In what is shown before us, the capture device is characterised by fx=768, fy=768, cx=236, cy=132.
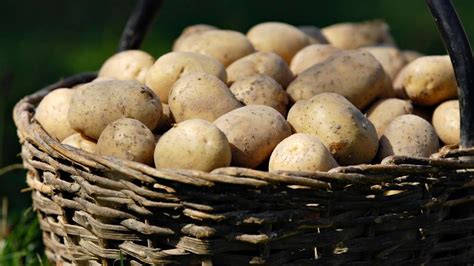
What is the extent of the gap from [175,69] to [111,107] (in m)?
0.26

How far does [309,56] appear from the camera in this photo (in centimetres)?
232

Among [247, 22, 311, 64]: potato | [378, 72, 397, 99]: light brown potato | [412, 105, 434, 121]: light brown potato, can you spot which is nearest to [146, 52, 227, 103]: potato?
[247, 22, 311, 64]: potato

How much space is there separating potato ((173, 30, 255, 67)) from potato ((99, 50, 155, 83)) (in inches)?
5.3

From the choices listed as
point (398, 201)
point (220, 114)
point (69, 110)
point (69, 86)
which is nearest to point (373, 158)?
point (398, 201)

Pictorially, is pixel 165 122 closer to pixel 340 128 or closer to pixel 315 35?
pixel 340 128

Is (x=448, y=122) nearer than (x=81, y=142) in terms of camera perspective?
No

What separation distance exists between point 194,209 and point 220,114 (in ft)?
1.38

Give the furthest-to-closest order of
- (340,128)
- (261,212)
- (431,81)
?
(431,81), (340,128), (261,212)

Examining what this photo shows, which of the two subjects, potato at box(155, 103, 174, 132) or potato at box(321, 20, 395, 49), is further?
potato at box(321, 20, 395, 49)

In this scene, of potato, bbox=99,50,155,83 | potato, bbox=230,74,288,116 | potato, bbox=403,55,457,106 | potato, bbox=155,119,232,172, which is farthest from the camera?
potato, bbox=99,50,155,83

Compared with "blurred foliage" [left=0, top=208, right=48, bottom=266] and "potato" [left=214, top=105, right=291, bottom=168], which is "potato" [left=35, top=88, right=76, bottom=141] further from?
"potato" [left=214, top=105, right=291, bottom=168]

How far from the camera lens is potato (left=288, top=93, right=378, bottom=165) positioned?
1808mm

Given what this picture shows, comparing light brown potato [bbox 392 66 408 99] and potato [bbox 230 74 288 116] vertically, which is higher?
light brown potato [bbox 392 66 408 99]

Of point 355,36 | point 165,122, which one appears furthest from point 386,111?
point 355,36
